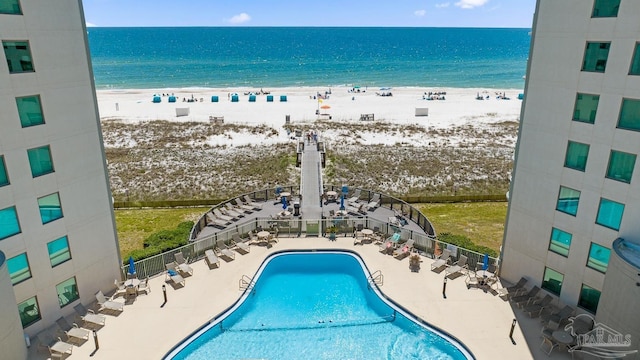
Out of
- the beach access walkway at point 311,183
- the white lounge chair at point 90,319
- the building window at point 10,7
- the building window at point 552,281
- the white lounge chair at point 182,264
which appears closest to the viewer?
the building window at point 10,7

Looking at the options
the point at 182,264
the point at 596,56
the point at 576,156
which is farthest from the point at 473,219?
the point at 182,264

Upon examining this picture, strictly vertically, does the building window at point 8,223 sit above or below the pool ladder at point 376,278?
above

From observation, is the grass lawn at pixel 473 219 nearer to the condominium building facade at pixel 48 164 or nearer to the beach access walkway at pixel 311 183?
the beach access walkway at pixel 311 183

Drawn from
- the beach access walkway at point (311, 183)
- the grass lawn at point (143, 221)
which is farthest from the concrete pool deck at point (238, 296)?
the grass lawn at point (143, 221)

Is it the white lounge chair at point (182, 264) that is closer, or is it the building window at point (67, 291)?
the building window at point (67, 291)

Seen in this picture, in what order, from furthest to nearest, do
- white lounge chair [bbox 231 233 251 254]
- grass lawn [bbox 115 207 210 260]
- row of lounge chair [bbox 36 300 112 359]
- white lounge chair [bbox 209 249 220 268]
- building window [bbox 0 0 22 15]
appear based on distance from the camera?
grass lawn [bbox 115 207 210 260] → white lounge chair [bbox 231 233 251 254] → white lounge chair [bbox 209 249 220 268] → row of lounge chair [bbox 36 300 112 359] → building window [bbox 0 0 22 15]

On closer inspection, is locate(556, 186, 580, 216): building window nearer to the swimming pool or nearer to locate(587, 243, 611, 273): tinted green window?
locate(587, 243, 611, 273): tinted green window

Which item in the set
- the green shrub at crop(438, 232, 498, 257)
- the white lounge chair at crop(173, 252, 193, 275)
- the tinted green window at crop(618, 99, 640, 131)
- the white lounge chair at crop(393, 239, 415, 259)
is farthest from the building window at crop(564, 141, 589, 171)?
the white lounge chair at crop(173, 252, 193, 275)

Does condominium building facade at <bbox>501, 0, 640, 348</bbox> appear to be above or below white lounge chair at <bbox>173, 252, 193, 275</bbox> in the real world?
above
